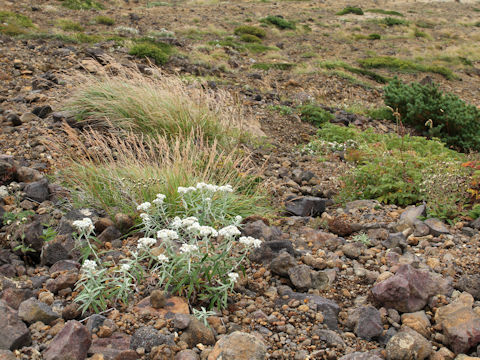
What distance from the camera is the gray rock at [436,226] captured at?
13.6ft

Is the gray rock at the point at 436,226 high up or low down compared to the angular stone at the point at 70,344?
down

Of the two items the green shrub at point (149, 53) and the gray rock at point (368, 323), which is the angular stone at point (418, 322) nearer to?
the gray rock at point (368, 323)

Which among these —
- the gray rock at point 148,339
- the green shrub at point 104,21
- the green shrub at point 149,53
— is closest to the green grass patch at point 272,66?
the green shrub at point 149,53

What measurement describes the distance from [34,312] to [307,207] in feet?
10.5

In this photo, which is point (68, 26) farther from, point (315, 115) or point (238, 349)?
point (238, 349)

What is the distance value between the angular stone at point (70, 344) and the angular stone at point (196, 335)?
0.53m

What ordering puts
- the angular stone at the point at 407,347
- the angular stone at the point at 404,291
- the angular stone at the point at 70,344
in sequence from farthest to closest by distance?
the angular stone at the point at 404,291
the angular stone at the point at 407,347
the angular stone at the point at 70,344

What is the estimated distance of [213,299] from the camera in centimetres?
277

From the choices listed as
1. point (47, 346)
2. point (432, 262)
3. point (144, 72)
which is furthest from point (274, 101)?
point (47, 346)

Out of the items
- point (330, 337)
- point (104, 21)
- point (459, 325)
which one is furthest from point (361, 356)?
point (104, 21)

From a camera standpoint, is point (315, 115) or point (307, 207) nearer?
point (307, 207)

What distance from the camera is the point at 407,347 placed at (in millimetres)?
2459

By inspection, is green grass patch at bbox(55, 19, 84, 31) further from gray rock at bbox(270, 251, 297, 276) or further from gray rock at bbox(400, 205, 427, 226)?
gray rock at bbox(270, 251, 297, 276)

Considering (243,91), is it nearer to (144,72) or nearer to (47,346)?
(144,72)
